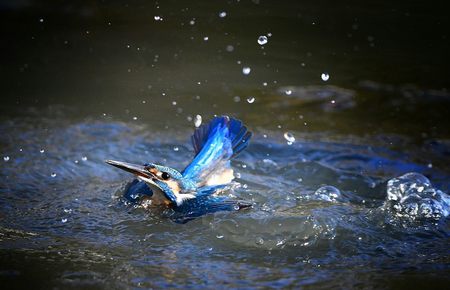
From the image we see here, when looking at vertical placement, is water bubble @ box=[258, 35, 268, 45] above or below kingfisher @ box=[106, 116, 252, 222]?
above

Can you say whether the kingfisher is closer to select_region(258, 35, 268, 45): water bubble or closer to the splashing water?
the splashing water

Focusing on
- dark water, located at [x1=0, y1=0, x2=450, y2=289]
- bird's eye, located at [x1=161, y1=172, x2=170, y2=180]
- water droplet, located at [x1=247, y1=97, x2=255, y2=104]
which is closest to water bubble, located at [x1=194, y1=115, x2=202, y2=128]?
dark water, located at [x1=0, y1=0, x2=450, y2=289]

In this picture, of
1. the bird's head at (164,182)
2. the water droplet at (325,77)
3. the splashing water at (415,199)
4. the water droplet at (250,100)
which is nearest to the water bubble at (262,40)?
the water droplet at (325,77)

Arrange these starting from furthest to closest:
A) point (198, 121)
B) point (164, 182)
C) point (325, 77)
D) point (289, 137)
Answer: point (325, 77)
point (198, 121)
point (289, 137)
point (164, 182)

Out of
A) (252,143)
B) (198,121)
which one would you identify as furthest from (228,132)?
(198,121)

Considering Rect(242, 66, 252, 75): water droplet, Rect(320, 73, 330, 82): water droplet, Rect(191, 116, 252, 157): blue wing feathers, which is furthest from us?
Rect(242, 66, 252, 75): water droplet

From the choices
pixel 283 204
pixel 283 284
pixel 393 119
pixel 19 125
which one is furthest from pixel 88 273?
pixel 393 119

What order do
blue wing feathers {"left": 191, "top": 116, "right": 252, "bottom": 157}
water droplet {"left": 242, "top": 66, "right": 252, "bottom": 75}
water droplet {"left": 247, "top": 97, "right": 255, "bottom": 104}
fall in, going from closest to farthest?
blue wing feathers {"left": 191, "top": 116, "right": 252, "bottom": 157} → water droplet {"left": 247, "top": 97, "right": 255, "bottom": 104} → water droplet {"left": 242, "top": 66, "right": 252, "bottom": 75}

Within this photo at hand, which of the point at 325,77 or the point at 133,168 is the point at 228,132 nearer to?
the point at 133,168

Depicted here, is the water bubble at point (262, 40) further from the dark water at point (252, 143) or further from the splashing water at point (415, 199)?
the splashing water at point (415, 199)
